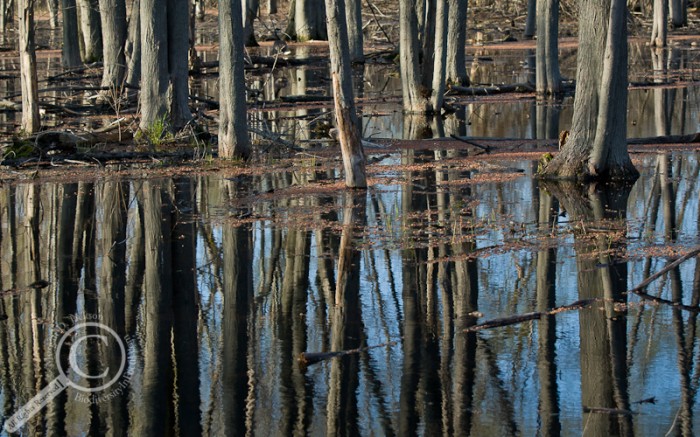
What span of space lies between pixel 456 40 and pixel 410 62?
4817 millimetres

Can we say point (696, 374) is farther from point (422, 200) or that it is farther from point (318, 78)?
point (318, 78)

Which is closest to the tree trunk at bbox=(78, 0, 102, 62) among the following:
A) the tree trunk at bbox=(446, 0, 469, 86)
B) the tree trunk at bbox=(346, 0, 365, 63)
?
the tree trunk at bbox=(346, 0, 365, 63)

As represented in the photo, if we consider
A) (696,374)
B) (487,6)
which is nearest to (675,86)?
(696,374)

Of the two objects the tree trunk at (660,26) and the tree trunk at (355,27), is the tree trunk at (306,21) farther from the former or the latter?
the tree trunk at (660,26)

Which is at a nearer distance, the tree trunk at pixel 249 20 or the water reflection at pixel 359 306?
the water reflection at pixel 359 306

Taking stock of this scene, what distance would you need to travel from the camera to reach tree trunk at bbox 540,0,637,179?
44.7ft

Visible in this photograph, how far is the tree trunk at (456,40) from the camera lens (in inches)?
993

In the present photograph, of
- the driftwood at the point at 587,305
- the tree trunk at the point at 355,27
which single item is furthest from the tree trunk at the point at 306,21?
the driftwood at the point at 587,305

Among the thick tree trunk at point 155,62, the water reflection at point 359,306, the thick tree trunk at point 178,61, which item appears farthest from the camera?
the thick tree trunk at point 178,61

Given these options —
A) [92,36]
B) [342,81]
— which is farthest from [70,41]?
[342,81]

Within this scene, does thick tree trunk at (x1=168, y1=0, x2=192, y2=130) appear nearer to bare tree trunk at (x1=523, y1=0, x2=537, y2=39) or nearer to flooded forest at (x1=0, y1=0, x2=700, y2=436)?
flooded forest at (x1=0, y1=0, x2=700, y2=436)

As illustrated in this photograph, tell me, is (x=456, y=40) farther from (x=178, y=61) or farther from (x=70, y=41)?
(x=70, y=41)

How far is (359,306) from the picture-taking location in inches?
341

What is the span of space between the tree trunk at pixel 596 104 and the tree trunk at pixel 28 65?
29.0ft
